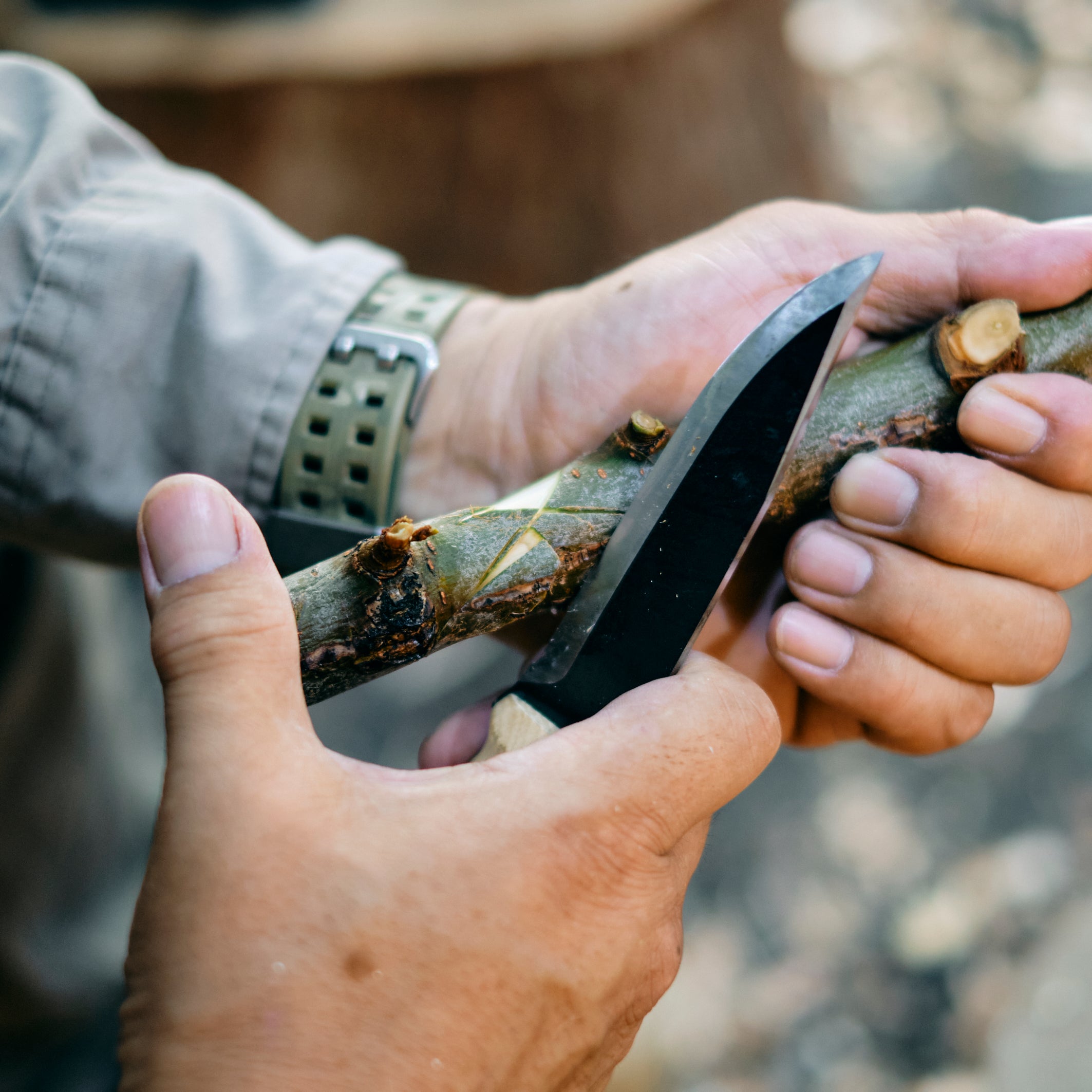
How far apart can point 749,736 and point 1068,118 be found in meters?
3.55

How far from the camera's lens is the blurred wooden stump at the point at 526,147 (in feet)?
6.50

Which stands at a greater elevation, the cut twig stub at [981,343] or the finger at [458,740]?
the cut twig stub at [981,343]

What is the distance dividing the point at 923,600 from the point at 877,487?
0.18 meters

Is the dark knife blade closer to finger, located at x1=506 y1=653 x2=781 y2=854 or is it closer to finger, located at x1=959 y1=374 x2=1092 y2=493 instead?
finger, located at x1=506 y1=653 x2=781 y2=854

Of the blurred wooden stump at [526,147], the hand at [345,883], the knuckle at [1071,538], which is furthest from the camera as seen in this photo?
the blurred wooden stump at [526,147]

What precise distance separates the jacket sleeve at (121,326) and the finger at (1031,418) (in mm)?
899

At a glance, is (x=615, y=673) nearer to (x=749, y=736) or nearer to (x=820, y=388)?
(x=749, y=736)

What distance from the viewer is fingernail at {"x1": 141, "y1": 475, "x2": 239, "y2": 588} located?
64 cm

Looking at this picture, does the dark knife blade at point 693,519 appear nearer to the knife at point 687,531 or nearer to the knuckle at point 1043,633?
the knife at point 687,531

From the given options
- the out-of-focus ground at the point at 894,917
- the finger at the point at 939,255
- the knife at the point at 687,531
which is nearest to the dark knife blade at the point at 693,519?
the knife at the point at 687,531

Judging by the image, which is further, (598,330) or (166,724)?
(598,330)

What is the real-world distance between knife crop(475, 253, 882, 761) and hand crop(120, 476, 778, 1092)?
11 centimetres

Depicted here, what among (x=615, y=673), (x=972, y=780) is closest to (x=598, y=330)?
(x=615, y=673)

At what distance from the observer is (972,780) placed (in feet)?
7.10
